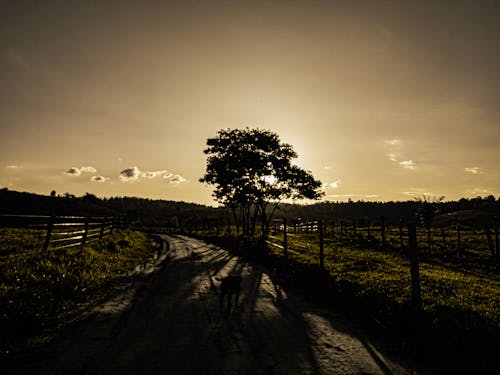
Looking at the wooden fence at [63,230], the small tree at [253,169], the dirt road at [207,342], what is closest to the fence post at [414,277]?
the dirt road at [207,342]

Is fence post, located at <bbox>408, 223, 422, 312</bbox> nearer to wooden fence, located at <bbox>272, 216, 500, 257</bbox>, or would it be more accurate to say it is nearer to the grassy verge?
wooden fence, located at <bbox>272, 216, 500, 257</bbox>

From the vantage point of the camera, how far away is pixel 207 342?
574cm

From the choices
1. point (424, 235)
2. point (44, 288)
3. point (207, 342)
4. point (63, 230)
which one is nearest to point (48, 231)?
point (63, 230)

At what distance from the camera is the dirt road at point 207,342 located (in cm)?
480

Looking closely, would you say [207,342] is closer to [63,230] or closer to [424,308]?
[424,308]

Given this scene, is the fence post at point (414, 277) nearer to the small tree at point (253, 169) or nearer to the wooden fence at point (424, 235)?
the wooden fence at point (424, 235)

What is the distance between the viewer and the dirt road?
15.7ft

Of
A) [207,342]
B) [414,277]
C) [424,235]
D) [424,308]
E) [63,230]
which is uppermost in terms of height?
[63,230]

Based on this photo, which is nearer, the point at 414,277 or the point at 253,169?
the point at 414,277

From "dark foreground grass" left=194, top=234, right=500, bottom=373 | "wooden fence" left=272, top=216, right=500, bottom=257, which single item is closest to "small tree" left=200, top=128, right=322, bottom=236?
"wooden fence" left=272, top=216, right=500, bottom=257

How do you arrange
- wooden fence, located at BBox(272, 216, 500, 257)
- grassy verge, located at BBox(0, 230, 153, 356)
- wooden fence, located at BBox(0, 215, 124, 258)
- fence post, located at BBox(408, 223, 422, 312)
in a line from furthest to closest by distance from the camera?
1. wooden fence, located at BBox(272, 216, 500, 257)
2. wooden fence, located at BBox(0, 215, 124, 258)
3. fence post, located at BBox(408, 223, 422, 312)
4. grassy verge, located at BBox(0, 230, 153, 356)

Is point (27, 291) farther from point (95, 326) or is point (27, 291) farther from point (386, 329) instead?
point (386, 329)

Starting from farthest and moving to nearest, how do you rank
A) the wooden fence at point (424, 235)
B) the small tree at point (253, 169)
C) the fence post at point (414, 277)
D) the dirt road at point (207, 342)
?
1. the small tree at point (253, 169)
2. the wooden fence at point (424, 235)
3. the fence post at point (414, 277)
4. the dirt road at point (207, 342)

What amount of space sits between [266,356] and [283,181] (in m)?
32.4
